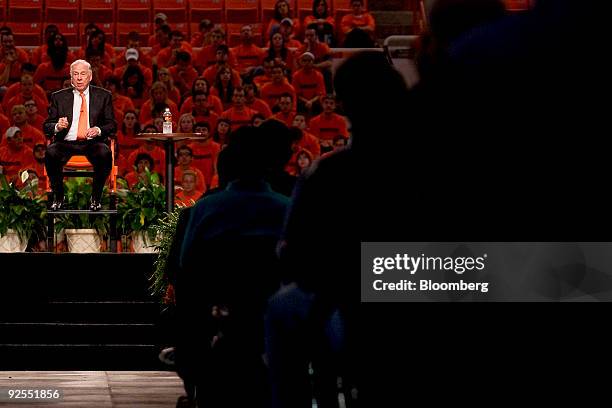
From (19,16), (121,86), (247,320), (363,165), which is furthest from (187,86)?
(363,165)

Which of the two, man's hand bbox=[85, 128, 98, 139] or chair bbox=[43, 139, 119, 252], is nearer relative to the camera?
chair bbox=[43, 139, 119, 252]

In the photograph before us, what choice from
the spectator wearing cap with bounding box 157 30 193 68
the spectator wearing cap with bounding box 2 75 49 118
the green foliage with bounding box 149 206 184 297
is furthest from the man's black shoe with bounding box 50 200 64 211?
the spectator wearing cap with bounding box 157 30 193 68

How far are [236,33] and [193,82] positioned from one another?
4.35 feet

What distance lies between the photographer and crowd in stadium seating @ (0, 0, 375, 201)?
734 cm

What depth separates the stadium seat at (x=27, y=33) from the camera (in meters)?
8.74

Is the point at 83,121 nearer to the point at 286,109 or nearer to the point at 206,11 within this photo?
the point at 286,109

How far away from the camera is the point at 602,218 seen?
40.1 inches

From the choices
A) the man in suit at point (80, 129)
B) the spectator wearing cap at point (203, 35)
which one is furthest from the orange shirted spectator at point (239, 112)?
the man in suit at point (80, 129)

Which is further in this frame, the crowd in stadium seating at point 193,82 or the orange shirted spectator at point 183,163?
the crowd in stadium seating at point 193,82

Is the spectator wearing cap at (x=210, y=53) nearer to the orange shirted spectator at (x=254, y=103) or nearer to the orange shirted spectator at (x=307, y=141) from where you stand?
the orange shirted spectator at (x=254, y=103)

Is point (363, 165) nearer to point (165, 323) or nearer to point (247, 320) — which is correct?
point (247, 320)

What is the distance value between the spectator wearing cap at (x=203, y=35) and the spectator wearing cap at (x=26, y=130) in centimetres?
161

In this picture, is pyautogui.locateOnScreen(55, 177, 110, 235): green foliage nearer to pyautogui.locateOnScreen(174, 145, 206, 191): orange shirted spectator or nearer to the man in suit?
the man in suit

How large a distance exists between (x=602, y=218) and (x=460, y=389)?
0.22m
